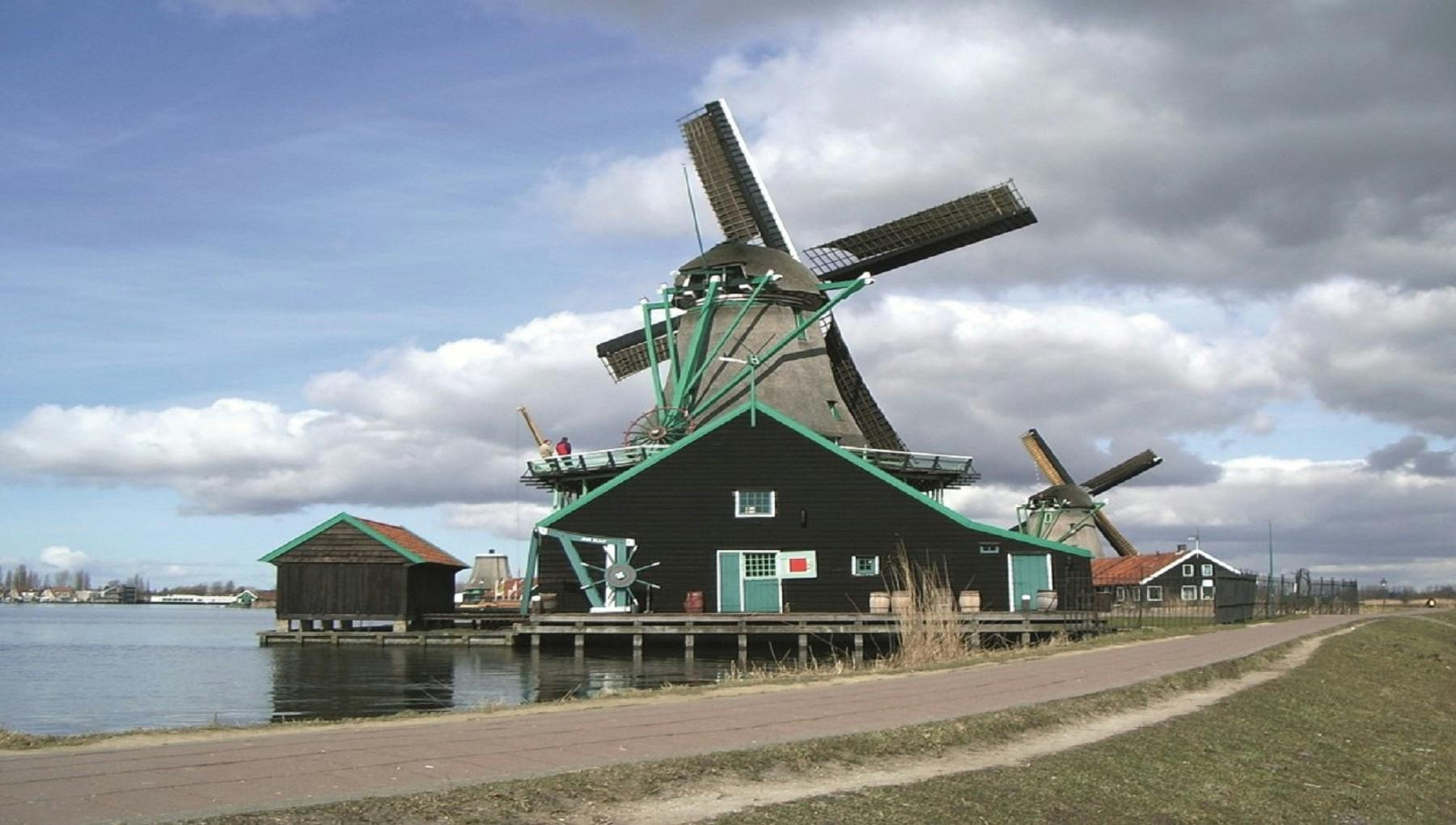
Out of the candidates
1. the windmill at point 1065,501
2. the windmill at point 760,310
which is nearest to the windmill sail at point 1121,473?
the windmill at point 1065,501

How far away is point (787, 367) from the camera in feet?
149

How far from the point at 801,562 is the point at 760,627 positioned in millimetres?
2694

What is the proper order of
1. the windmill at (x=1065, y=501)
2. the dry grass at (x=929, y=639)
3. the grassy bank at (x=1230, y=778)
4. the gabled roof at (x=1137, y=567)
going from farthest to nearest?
the gabled roof at (x=1137, y=567), the windmill at (x=1065, y=501), the dry grass at (x=929, y=639), the grassy bank at (x=1230, y=778)

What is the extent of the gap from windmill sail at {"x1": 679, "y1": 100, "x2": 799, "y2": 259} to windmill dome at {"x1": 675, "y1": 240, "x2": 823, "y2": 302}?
2568mm

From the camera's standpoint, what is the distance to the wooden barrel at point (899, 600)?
31.3m

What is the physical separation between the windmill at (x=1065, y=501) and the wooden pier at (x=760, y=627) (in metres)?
26.7

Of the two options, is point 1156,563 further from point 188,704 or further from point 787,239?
point 188,704

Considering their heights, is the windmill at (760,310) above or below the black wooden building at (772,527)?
above

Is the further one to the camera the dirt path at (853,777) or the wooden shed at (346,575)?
the wooden shed at (346,575)

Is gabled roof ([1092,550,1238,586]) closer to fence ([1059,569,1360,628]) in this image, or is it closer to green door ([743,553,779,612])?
fence ([1059,569,1360,628])

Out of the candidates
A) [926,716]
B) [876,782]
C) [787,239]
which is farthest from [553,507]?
[876,782]

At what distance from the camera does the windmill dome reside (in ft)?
152

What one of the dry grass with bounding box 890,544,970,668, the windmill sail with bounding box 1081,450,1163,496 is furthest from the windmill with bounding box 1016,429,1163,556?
the dry grass with bounding box 890,544,970,668

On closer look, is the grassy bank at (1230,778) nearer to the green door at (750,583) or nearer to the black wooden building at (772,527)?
the black wooden building at (772,527)
